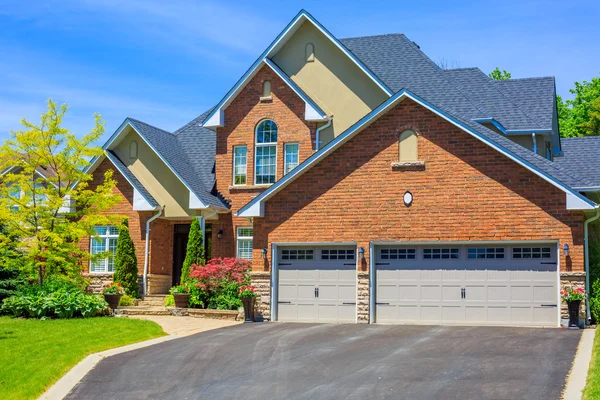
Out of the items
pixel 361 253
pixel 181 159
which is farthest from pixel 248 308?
pixel 181 159

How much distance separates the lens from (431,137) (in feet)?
68.1

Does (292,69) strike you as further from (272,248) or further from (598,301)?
(598,301)

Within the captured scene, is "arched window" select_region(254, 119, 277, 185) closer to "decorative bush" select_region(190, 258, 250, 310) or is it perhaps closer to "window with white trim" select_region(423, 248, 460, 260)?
"decorative bush" select_region(190, 258, 250, 310)

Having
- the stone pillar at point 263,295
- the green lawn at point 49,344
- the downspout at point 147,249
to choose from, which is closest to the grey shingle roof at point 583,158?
the stone pillar at point 263,295

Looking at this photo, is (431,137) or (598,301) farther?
(431,137)

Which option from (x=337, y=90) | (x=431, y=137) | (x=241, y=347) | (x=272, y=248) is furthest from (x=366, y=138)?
(x=241, y=347)

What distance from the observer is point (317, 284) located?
21.9 m

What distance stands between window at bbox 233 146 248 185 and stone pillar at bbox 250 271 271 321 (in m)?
5.71

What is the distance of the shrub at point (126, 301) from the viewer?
81.9 feet

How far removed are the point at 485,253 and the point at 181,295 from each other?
9.54 meters

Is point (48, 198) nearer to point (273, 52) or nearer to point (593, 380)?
point (273, 52)

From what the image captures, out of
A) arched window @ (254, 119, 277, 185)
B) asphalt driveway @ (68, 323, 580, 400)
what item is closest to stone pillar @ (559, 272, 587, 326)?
asphalt driveway @ (68, 323, 580, 400)

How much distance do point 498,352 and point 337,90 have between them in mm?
14143

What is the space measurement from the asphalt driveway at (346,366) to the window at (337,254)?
11.3ft
